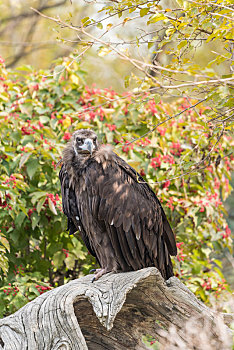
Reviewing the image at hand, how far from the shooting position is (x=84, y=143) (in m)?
4.20

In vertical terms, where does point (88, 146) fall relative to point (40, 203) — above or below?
above

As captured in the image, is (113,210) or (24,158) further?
(24,158)

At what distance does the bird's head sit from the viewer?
416 centimetres

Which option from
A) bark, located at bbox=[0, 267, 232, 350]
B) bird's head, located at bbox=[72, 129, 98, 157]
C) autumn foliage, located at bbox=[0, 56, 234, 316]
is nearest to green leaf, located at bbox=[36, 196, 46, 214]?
autumn foliage, located at bbox=[0, 56, 234, 316]

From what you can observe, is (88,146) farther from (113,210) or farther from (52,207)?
(52,207)

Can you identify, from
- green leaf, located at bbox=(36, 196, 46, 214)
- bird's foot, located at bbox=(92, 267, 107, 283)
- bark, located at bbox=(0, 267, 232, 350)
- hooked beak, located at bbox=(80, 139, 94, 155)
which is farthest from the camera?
green leaf, located at bbox=(36, 196, 46, 214)

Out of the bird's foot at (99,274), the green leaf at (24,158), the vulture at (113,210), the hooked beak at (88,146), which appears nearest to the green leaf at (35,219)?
the green leaf at (24,158)

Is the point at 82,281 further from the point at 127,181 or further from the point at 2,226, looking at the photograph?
the point at 2,226

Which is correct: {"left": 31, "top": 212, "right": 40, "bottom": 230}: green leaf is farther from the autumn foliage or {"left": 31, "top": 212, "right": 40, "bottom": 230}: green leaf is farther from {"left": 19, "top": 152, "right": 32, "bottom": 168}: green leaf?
{"left": 19, "top": 152, "right": 32, "bottom": 168}: green leaf

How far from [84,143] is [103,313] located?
5.05 feet

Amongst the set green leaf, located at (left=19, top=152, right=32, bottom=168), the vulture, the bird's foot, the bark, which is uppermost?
green leaf, located at (left=19, top=152, right=32, bottom=168)

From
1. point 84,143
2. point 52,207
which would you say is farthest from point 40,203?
point 84,143

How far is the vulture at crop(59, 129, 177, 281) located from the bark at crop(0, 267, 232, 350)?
0.30 m

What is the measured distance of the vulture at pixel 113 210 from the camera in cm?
403
